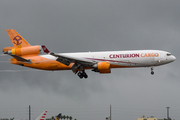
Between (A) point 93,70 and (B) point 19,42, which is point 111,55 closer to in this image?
(A) point 93,70

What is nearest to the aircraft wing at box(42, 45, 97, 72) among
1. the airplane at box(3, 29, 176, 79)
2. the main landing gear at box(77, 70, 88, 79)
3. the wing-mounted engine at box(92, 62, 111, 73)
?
the airplane at box(3, 29, 176, 79)

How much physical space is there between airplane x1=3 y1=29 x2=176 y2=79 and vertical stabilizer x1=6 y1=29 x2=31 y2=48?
1.79 metres

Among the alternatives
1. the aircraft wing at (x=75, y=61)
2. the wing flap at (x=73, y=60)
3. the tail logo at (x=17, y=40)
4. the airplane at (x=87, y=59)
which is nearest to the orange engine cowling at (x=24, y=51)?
the airplane at (x=87, y=59)

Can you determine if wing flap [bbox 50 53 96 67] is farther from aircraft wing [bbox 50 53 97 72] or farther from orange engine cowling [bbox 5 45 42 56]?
orange engine cowling [bbox 5 45 42 56]

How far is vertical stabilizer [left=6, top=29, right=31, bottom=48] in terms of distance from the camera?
8000 centimetres

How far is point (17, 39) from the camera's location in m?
80.4

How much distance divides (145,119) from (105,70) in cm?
3242

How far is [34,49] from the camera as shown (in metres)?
76.4

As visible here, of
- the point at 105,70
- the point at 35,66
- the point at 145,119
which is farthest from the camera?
the point at 145,119

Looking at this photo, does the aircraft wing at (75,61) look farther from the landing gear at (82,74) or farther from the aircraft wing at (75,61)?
the landing gear at (82,74)

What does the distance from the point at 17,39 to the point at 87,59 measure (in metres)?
16.8

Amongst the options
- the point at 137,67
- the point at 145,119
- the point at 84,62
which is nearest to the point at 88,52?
the point at 84,62

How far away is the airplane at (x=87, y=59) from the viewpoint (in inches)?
2872

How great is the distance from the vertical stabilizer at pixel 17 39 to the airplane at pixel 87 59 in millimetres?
1789
